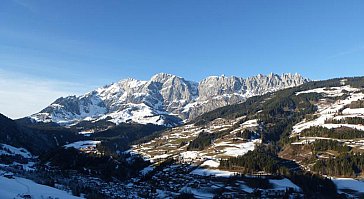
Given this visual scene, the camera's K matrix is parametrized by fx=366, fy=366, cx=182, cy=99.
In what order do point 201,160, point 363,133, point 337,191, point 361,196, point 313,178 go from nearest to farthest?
1. point 361,196
2. point 337,191
3. point 313,178
4. point 201,160
5. point 363,133

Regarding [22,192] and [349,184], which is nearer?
[22,192]

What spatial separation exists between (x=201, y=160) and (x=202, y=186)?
164 ft

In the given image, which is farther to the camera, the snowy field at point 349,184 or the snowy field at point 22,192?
the snowy field at point 349,184

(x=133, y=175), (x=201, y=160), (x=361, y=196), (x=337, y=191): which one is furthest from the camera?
(x=201, y=160)

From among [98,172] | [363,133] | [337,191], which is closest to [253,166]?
[337,191]

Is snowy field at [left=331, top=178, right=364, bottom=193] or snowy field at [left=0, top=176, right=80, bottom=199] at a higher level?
snowy field at [left=0, top=176, right=80, bottom=199]

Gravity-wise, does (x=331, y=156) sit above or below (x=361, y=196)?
above

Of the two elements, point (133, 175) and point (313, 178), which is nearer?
point (313, 178)

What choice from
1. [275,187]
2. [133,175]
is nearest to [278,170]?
[275,187]

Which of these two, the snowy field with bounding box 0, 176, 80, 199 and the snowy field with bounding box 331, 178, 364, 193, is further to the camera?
the snowy field with bounding box 331, 178, 364, 193

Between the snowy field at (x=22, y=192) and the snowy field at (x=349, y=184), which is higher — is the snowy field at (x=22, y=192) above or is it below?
above

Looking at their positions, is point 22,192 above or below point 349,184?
above

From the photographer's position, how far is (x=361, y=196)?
388 ft

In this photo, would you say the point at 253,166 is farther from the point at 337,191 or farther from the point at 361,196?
the point at 361,196
